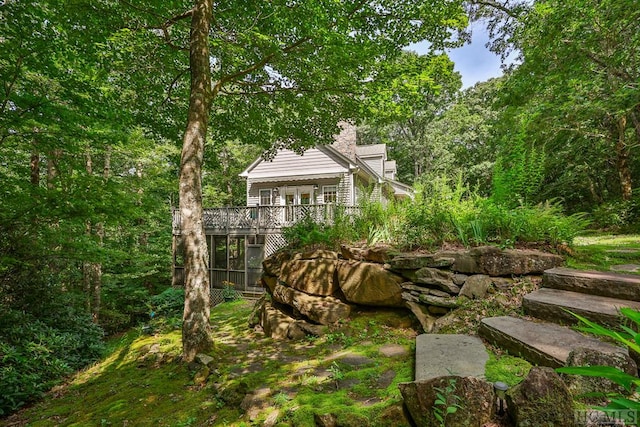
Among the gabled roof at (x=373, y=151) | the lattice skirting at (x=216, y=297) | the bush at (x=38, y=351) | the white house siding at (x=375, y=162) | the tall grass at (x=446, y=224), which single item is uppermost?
the gabled roof at (x=373, y=151)

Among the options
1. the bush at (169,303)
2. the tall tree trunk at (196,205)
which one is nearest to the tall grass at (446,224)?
the tall tree trunk at (196,205)

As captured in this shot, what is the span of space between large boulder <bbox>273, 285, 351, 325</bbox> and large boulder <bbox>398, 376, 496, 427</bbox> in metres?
2.73

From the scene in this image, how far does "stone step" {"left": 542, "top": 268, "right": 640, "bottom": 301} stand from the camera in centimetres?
243

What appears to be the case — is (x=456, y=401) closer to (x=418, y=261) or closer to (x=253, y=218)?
(x=418, y=261)

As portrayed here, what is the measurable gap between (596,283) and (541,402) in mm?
2064

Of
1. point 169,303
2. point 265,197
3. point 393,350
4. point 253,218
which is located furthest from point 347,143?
point 393,350

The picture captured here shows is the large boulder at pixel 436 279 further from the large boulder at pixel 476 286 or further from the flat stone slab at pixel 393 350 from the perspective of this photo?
the flat stone slab at pixel 393 350

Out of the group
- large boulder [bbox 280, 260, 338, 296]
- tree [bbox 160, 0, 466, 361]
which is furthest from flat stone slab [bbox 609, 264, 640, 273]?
tree [bbox 160, 0, 466, 361]

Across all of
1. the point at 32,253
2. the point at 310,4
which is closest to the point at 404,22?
the point at 310,4

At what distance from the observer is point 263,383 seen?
3039 mm

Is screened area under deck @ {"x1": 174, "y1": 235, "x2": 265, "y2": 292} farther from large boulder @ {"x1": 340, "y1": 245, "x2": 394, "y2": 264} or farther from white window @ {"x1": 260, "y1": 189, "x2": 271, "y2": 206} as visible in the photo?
large boulder @ {"x1": 340, "y1": 245, "x2": 394, "y2": 264}

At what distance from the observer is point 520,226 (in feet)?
12.2

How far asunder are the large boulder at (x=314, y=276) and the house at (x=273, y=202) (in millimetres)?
5097

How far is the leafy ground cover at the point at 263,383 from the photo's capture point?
2227mm
